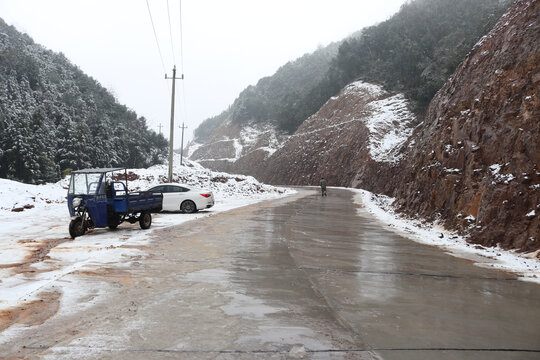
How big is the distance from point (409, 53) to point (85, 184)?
65.1m

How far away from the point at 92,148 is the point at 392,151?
40.4m

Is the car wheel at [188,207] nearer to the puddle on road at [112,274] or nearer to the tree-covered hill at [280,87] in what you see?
the puddle on road at [112,274]

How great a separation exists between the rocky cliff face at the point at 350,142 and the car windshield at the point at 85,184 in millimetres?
38974

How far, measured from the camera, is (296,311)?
4918mm

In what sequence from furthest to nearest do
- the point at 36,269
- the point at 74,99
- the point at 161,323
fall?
the point at 74,99 → the point at 36,269 → the point at 161,323

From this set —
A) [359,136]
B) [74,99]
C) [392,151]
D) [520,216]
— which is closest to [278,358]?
[520,216]

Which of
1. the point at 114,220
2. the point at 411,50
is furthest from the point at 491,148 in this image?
the point at 411,50

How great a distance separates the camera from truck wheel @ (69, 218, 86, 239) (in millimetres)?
10750

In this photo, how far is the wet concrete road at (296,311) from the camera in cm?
379

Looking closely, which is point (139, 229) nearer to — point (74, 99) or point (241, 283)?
point (241, 283)

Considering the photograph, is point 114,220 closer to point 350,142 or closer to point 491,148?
point 491,148

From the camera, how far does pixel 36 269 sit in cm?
695

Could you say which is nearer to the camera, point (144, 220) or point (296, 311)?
point (296, 311)

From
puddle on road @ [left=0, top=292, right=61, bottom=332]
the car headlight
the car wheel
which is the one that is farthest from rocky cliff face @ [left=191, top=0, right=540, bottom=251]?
the car headlight
